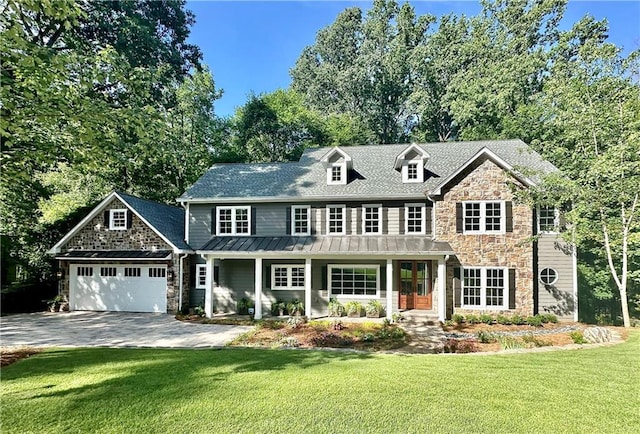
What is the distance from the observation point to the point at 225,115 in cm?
3112

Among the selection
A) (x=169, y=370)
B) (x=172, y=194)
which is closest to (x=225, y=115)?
(x=172, y=194)

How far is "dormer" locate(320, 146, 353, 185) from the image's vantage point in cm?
1756

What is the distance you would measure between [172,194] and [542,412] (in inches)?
1016

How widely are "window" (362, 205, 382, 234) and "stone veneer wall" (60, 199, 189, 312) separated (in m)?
9.03

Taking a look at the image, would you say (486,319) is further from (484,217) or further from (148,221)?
(148,221)

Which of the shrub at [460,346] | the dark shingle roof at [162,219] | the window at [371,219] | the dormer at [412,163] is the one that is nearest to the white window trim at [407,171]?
the dormer at [412,163]

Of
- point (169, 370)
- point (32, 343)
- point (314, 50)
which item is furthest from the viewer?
point (314, 50)

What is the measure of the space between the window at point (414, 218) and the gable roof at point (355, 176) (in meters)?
0.61

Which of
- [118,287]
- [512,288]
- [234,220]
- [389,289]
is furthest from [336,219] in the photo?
[118,287]

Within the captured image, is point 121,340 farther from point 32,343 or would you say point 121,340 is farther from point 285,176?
point 285,176

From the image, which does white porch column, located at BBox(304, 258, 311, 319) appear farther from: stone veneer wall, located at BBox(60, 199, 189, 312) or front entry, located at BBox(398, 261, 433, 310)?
stone veneer wall, located at BBox(60, 199, 189, 312)

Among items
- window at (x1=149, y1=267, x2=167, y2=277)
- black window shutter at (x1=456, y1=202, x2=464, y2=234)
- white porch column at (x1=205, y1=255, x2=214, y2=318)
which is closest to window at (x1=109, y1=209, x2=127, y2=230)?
window at (x1=149, y1=267, x2=167, y2=277)

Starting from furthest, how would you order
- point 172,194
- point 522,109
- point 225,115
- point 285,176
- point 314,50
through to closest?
point 314,50 → point 225,115 → point 172,194 → point 522,109 → point 285,176

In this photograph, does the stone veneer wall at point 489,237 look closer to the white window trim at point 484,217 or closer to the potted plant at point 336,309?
the white window trim at point 484,217
